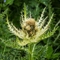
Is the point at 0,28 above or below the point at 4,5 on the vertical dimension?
below

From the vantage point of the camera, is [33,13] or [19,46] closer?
[19,46]

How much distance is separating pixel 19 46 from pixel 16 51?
0.70 m

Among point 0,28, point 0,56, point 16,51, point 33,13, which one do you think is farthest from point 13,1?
point 0,56

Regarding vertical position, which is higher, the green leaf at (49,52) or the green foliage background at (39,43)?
the green foliage background at (39,43)

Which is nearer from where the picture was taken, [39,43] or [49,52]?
[49,52]

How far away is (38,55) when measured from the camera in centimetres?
196

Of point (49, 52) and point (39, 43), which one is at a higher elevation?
point (39, 43)

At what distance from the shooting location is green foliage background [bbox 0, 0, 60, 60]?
6.78 feet

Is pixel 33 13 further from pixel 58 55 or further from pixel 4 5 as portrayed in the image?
pixel 58 55

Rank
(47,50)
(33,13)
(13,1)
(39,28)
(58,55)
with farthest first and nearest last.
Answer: (13,1) → (33,13) → (58,55) → (47,50) → (39,28)

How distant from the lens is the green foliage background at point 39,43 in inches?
81.4

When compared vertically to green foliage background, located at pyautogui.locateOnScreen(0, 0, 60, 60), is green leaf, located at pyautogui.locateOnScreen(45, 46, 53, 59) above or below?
below

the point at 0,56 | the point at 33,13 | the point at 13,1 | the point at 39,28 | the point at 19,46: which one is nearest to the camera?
the point at 19,46

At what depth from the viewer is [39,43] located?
2691mm
